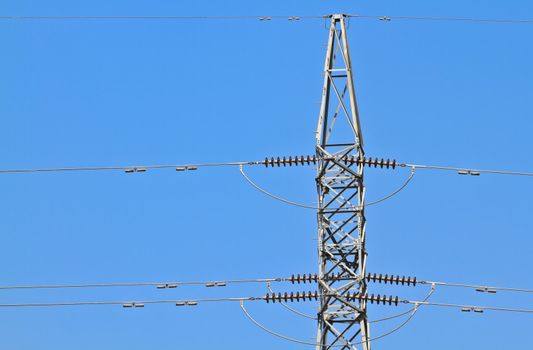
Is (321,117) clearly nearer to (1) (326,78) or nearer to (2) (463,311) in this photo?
(1) (326,78)

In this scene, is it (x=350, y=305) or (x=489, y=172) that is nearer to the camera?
(x=350, y=305)

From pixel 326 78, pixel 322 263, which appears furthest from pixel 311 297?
pixel 326 78

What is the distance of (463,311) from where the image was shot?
50094 mm

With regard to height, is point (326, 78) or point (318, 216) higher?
point (326, 78)

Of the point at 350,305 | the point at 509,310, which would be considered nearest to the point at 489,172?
the point at 509,310

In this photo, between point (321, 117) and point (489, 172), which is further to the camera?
point (489, 172)

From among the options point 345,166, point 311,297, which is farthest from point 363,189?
point 311,297

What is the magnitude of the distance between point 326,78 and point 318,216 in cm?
506

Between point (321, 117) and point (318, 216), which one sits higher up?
point (321, 117)

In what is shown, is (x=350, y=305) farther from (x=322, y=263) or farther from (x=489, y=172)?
(x=489, y=172)

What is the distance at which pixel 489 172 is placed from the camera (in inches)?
2085

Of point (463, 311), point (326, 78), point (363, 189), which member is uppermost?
point (326, 78)

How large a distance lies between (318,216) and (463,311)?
241 inches

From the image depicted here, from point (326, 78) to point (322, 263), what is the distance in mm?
6595
